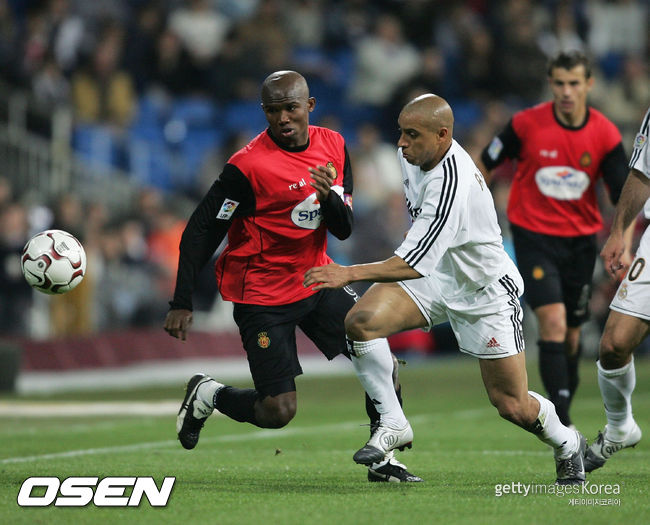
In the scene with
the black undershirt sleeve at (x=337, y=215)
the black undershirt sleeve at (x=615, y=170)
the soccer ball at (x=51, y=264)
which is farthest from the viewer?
the black undershirt sleeve at (x=615, y=170)

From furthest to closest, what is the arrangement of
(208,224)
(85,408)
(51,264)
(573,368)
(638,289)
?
(85,408) → (573,368) → (51,264) → (208,224) → (638,289)

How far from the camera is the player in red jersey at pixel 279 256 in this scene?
7027 mm

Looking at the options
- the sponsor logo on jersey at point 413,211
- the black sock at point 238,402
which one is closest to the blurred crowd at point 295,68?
the black sock at point 238,402

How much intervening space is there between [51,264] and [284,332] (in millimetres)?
1435

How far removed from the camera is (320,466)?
7.79 meters

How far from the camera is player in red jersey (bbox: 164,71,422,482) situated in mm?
7027

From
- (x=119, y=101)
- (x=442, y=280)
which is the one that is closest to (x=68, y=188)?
(x=119, y=101)

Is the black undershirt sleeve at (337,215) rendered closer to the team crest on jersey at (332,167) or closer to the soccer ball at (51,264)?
the team crest on jersey at (332,167)

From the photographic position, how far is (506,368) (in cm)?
665

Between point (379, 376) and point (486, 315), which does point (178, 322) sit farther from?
point (486, 315)

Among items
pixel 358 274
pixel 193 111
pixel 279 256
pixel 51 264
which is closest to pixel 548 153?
pixel 279 256

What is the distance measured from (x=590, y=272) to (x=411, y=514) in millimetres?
4063

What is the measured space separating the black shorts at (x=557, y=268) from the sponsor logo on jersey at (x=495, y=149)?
0.54 m

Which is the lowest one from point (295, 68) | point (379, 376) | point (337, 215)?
point (295, 68)
